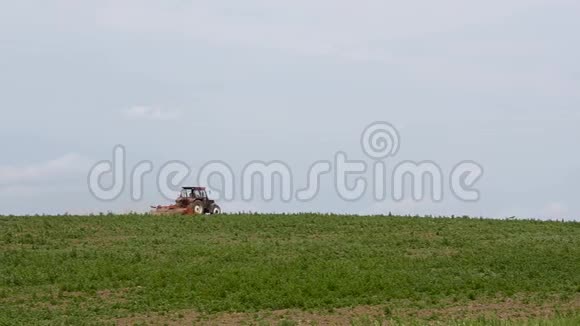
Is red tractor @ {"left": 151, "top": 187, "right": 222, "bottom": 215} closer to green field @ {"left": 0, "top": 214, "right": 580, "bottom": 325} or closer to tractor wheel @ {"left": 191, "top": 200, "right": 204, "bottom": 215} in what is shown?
tractor wheel @ {"left": 191, "top": 200, "right": 204, "bottom": 215}

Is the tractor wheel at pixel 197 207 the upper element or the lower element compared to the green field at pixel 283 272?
upper

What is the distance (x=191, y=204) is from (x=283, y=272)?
2077 centimetres

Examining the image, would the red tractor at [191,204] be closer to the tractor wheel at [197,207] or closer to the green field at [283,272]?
the tractor wheel at [197,207]

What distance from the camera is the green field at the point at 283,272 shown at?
2228cm

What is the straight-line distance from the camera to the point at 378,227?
3850cm

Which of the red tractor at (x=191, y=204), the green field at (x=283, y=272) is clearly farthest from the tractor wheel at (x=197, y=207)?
the green field at (x=283, y=272)

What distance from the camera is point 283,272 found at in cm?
2675

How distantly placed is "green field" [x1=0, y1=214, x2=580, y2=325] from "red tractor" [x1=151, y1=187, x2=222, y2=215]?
688cm

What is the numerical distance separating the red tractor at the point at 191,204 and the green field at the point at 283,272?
6.88m

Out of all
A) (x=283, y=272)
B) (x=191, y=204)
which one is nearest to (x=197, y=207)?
(x=191, y=204)

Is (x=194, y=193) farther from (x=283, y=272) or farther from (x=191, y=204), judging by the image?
(x=283, y=272)

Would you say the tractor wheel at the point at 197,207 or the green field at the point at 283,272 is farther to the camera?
the tractor wheel at the point at 197,207

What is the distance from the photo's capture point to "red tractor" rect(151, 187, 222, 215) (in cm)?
4688

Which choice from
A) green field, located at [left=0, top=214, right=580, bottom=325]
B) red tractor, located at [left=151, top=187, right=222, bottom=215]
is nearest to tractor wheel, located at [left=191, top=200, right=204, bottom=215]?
red tractor, located at [left=151, top=187, right=222, bottom=215]
